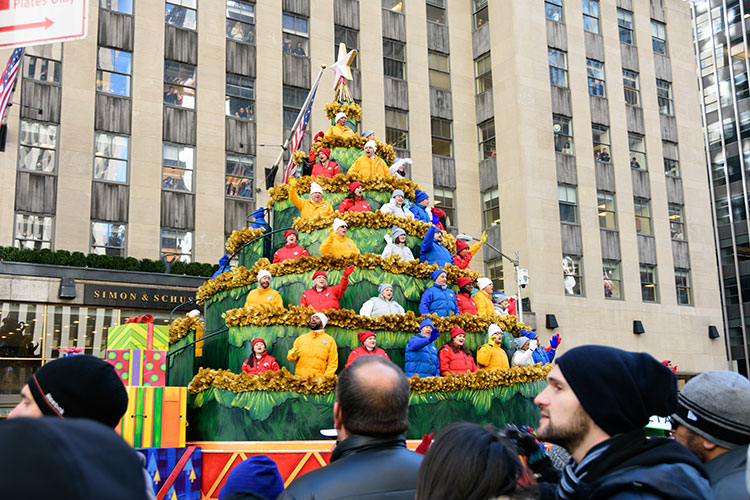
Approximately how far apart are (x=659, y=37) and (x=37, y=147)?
36080 mm

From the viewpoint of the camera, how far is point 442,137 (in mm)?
40562

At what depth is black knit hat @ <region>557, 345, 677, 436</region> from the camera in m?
3.17

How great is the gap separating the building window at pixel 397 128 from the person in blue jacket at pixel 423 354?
25.7 m

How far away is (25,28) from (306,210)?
10.7 meters

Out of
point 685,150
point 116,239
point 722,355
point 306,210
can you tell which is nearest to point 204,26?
point 116,239

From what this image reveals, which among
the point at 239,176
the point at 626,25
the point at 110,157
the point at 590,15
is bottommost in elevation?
the point at 239,176

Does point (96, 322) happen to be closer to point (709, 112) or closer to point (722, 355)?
point (722, 355)

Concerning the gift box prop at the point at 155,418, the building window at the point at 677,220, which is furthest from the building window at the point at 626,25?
the gift box prop at the point at 155,418

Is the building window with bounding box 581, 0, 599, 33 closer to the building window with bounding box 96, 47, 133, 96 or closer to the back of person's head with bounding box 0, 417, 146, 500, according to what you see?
the building window with bounding box 96, 47, 133, 96

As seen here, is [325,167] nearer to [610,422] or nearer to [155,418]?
[155,418]

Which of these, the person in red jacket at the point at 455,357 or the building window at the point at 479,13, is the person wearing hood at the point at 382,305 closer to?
the person in red jacket at the point at 455,357

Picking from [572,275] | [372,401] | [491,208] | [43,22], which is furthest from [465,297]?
[491,208]

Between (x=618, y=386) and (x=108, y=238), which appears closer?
(x=618, y=386)

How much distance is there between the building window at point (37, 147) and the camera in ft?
95.5
